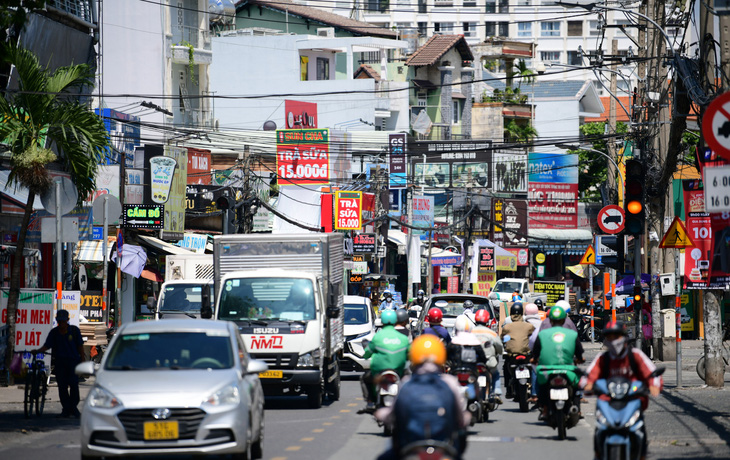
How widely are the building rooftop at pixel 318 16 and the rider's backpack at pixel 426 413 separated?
68.3 meters

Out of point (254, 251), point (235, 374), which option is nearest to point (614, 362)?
point (235, 374)

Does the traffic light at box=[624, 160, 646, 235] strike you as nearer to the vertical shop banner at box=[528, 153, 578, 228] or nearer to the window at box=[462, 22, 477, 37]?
the vertical shop banner at box=[528, 153, 578, 228]

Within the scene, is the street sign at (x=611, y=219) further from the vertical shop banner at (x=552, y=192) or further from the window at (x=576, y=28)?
the window at (x=576, y=28)

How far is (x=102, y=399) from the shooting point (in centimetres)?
1088

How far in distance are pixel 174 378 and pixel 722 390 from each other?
12736 mm

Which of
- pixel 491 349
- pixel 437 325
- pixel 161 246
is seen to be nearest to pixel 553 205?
pixel 161 246

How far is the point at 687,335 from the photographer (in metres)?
41.5

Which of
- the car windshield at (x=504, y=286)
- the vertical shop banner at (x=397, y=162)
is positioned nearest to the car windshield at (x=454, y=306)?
the vertical shop banner at (x=397, y=162)

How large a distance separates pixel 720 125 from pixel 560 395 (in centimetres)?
463

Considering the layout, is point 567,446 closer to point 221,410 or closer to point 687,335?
point 221,410

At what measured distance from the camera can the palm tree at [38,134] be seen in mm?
19844

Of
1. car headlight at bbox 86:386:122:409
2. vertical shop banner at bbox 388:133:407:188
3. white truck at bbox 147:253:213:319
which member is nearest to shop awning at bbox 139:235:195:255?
white truck at bbox 147:253:213:319

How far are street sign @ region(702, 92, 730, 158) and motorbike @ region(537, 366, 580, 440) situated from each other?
4384 millimetres

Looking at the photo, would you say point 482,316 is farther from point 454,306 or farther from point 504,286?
point 504,286
